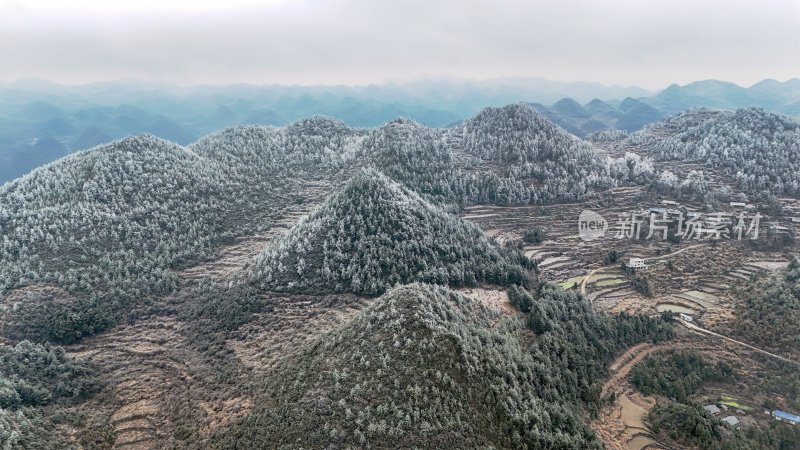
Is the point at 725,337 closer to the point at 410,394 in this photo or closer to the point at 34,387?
the point at 410,394

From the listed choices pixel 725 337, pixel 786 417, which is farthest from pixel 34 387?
pixel 725 337

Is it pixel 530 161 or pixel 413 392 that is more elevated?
pixel 530 161

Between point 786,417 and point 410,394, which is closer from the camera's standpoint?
point 410,394

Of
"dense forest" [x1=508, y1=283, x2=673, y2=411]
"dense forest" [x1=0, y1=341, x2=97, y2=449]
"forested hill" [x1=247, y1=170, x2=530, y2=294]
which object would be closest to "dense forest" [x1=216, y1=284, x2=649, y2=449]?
"dense forest" [x1=508, y1=283, x2=673, y2=411]

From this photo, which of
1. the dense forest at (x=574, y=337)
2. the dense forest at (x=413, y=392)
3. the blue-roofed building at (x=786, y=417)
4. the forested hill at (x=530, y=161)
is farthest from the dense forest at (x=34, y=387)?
the forested hill at (x=530, y=161)

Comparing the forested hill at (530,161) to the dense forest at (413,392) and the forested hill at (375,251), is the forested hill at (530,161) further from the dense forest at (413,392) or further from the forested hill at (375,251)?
the dense forest at (413,392)
